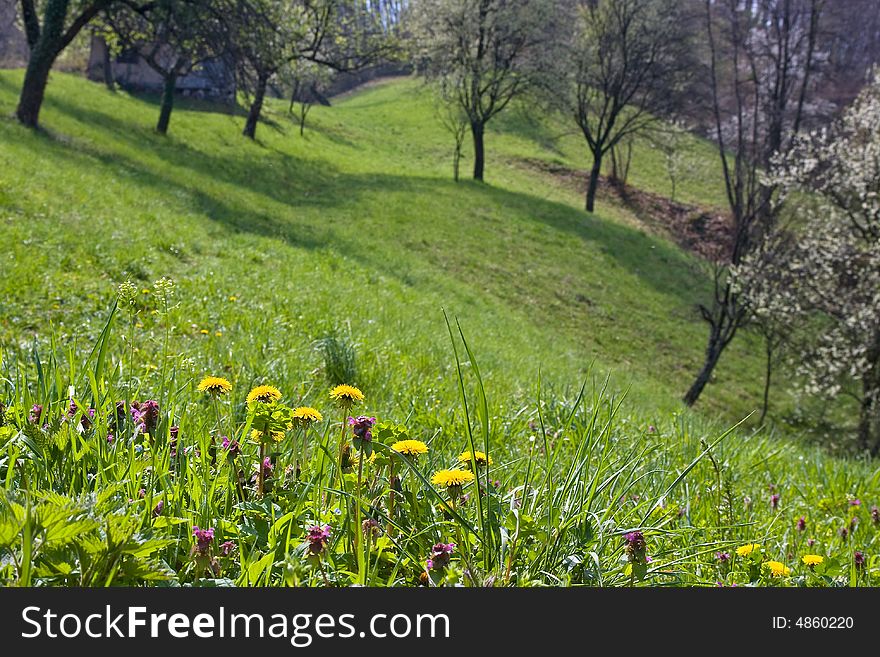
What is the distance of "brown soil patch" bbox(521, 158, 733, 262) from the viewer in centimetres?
3688

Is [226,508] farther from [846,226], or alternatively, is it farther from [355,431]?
[846,226]

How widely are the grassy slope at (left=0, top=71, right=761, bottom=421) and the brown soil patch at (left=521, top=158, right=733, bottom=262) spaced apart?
7.03ft

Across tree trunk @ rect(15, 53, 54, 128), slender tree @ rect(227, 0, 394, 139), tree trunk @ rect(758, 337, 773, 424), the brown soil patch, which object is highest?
slender tree @ rect(227, 0, 394, 139)

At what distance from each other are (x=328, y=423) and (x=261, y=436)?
0.31 m

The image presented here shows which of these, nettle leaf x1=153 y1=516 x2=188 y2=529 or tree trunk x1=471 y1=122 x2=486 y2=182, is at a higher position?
tree trunk x1=471 y1=122 x2=486 y2=182

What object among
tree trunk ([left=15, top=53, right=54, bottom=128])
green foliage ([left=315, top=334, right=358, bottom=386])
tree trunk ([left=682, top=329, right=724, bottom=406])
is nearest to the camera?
green foliage ([left=315, top=334, right=358, bottom=386])

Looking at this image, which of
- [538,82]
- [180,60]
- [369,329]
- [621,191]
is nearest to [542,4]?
[538,82]

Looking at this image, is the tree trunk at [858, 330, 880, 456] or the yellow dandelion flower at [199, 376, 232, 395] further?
the tree trunk at [858, 330, 880, 456]

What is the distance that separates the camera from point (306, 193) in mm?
24953

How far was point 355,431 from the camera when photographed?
1.86 m

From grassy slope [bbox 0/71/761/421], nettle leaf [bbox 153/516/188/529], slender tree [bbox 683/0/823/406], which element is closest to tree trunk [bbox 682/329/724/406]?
slender tree [bbox 683/0/823/406]

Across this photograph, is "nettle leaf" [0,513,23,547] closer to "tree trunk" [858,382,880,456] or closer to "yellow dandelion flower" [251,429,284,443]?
"yellow dandelion flower" [251,429,284,443]

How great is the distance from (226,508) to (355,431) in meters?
0.43

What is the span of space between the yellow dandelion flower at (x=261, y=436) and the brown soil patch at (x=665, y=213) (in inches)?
1398
